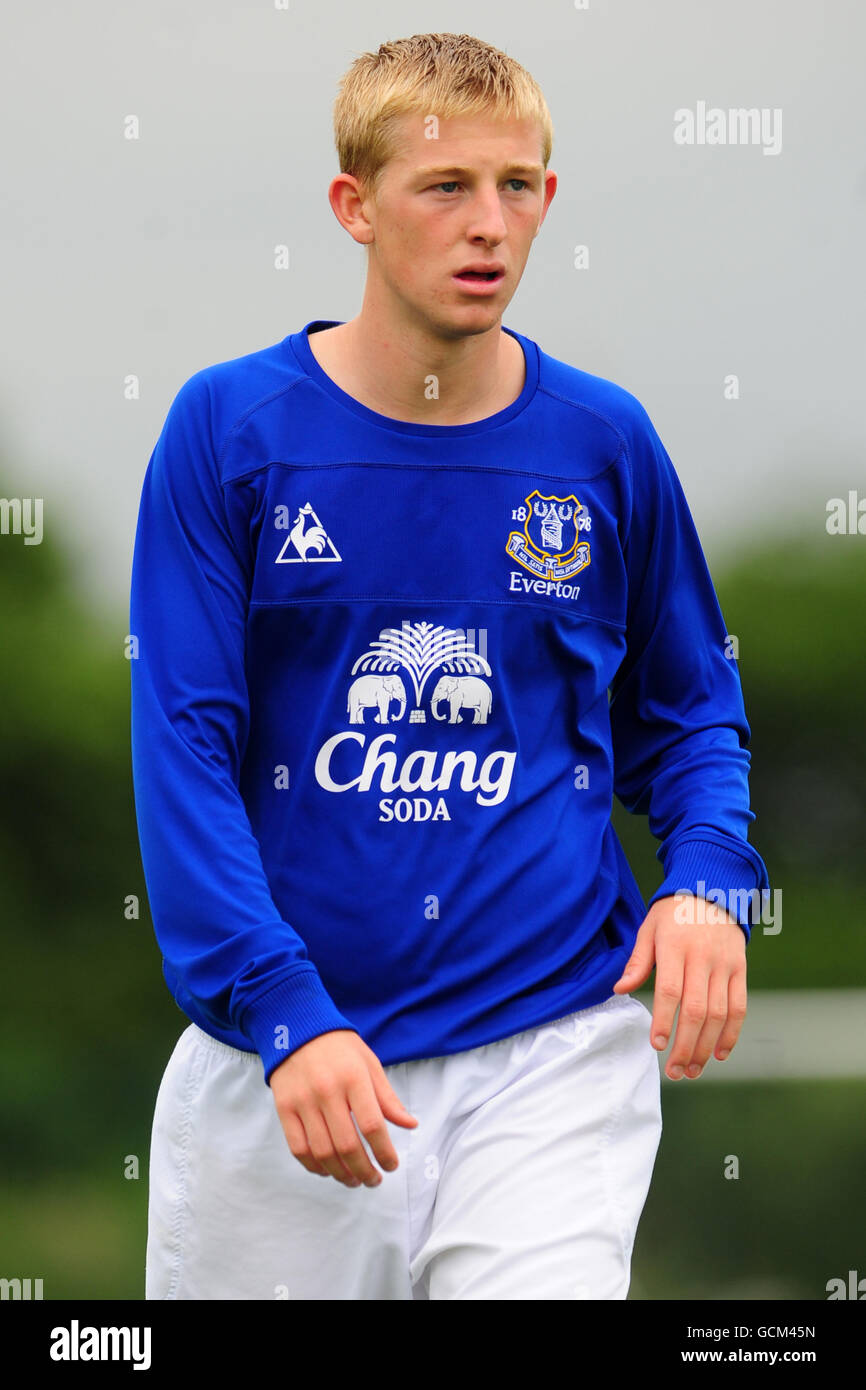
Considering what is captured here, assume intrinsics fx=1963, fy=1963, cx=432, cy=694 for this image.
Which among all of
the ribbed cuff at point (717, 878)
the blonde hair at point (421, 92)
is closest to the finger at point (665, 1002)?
the ribbed cuff at point (717, 878)

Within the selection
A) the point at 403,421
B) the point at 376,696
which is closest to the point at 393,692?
the point at 376,696

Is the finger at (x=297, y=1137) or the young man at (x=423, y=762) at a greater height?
the young man at (x=423, y=762)

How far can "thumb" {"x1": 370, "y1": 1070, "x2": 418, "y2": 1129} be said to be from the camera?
233 centimetres

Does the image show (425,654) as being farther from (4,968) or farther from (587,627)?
(4,968)

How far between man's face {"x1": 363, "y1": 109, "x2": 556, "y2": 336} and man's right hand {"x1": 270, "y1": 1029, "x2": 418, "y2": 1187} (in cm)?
100

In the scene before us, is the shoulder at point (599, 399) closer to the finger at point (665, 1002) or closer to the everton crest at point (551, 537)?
the everton crest at point (551, 537)

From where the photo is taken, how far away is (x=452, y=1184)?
8.80 ft

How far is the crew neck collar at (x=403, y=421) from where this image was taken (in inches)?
109

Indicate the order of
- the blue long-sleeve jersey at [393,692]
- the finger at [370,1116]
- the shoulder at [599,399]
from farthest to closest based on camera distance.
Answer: the shoulder at [599,399], the blue long-sleeve jersey at [393,692], the finger at [370,1116]

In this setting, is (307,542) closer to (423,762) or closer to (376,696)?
(376,696)

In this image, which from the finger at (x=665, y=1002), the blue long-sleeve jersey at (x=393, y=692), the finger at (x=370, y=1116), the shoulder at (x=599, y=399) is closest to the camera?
the finger at (x=370, y=1116)

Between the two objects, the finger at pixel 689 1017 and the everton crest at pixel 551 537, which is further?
the everton crest at pixel 551 537

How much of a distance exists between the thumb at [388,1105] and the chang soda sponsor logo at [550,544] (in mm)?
763

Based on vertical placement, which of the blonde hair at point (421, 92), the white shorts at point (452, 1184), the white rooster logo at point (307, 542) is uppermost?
the blonde hair at point (421, 92)
